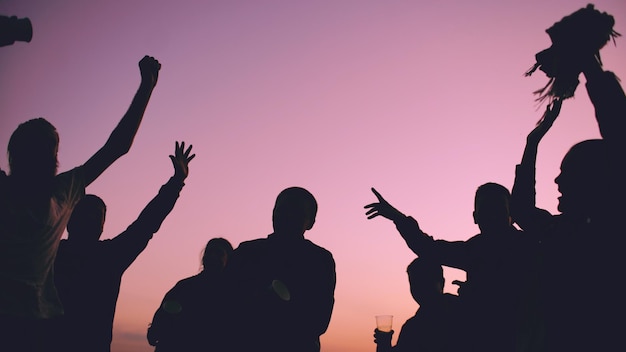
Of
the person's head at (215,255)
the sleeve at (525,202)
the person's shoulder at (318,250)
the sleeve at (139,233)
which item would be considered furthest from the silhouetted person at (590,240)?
the person's head at (215,255)

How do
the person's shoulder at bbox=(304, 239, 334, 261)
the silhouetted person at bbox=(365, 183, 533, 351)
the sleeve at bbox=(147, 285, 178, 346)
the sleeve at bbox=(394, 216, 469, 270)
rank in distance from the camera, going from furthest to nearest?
the sleeve at bbox=(147, 285, 178, 346)
the sleeve at bbox=(394, 216, 469, 270)
the person's shoulder at bbox=(304, 239, 334, 261)
the silhouetted person at bbox=(365, 183, 533, 351)

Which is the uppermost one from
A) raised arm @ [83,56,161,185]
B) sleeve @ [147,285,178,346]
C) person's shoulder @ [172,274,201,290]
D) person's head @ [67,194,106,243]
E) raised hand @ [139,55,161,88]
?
raised hand @ [139,55,161,88]

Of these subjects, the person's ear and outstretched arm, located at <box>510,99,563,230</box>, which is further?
the person's ear

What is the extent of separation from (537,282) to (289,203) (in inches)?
82.8

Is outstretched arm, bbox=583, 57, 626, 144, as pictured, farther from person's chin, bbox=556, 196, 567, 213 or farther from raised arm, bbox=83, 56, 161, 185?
raised arm, bbox=83, 56, 161, 185

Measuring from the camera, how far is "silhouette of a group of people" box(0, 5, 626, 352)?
7.16ft

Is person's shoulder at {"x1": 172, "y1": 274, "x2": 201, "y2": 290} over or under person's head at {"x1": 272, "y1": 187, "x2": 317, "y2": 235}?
under

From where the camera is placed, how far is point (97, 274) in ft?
10.2

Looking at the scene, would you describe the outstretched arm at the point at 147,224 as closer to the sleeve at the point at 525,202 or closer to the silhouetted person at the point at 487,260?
the silhouetted person at the point at 487,260

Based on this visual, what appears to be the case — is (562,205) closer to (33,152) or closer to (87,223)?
(33,152)

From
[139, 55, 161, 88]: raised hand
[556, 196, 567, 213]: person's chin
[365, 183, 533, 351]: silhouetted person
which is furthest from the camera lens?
[365, 183, 533, 351]: silhouetted person

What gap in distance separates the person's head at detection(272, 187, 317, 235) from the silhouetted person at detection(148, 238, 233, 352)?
784 mm

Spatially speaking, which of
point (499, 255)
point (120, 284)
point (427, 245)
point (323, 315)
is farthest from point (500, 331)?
point (120, 284)

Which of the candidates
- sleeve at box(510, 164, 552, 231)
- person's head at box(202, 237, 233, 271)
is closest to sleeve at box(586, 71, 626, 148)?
sleeve at box(510, 164, 552, 231)
